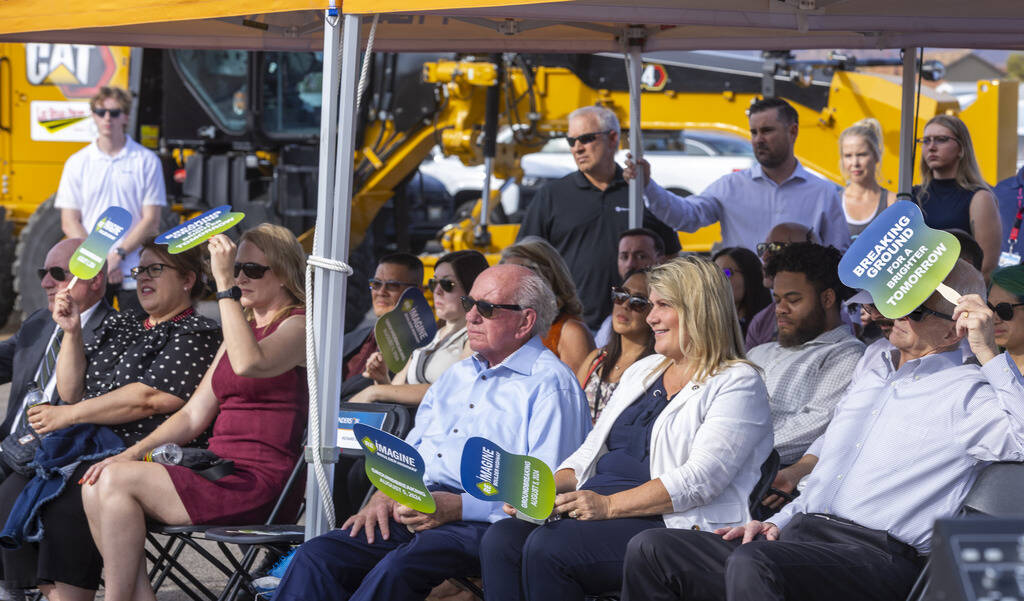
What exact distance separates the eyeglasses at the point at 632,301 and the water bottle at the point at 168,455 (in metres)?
1.51

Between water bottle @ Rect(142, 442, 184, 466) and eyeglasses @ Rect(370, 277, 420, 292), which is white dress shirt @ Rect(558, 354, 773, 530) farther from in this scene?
eyeglasses @ Rect(370, 277, 420, 292)

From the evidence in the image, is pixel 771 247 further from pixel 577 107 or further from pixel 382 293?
pixel 577 107

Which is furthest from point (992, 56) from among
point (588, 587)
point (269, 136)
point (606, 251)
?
point (588, 587)

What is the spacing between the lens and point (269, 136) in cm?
993

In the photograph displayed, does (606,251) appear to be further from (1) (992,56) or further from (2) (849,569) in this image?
(1) (992,56)

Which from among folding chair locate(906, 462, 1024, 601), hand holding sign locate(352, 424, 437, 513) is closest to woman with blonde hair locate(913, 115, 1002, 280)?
folding chair locate(906, 462, 1024, 601)

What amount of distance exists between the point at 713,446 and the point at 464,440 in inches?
31.7

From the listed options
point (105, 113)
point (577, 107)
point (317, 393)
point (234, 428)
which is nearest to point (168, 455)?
point (234, 428)

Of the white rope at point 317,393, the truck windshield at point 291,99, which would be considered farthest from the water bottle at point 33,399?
the truck windshield at point 291,99

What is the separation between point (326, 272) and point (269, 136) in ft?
21.1

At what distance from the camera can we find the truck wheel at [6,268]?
10.4 meters

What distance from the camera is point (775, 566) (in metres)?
2.93

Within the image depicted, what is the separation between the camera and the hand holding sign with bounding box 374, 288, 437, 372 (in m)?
4.30

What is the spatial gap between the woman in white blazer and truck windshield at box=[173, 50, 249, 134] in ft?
23.0
